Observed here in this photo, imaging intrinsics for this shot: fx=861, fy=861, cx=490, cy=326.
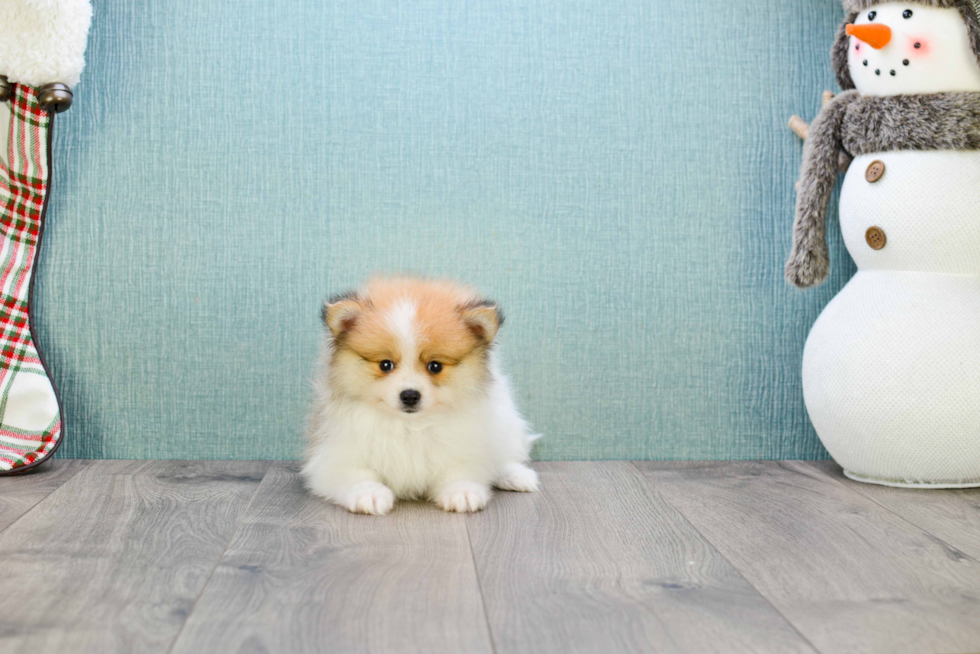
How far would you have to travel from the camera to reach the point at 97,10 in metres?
1.99

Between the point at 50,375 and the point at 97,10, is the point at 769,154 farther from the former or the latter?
the point at 50,375

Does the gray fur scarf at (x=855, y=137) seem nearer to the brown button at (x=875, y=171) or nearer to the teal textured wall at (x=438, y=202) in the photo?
the brown button at (x=875, y=171)

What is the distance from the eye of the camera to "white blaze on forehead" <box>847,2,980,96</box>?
5.85 feet

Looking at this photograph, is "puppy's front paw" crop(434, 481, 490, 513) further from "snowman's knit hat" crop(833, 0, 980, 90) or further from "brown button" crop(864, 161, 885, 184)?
"snowman's knit hat" crop(833, 0, 980, 90)

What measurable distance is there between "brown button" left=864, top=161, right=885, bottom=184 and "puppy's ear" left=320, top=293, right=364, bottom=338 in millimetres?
1134

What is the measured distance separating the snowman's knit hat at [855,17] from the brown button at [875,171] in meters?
0.26

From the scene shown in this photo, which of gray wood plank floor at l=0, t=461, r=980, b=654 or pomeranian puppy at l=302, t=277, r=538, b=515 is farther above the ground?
pomeranian puppy at l=302, t=277, r=538, b=515

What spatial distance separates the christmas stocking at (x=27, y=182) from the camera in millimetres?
1803

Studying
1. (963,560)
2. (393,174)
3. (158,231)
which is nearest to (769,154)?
(393,174)

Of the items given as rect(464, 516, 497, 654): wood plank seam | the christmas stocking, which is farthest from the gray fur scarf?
the christmas stocking

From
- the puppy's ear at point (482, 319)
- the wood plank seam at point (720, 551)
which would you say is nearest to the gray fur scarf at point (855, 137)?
the wood plank seam at point (720, 551)

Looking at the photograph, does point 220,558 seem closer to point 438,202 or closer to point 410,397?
point 410,397

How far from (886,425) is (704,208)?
66cm

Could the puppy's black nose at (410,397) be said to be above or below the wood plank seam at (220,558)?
above
